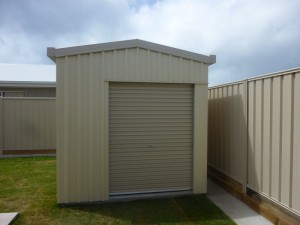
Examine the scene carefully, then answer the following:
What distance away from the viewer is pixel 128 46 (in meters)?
5.34

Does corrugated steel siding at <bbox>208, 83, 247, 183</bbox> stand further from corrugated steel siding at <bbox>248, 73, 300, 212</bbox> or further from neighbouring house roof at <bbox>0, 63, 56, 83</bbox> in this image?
neighbouring house roof at <bbox>0, 63, 56, 83</bbox>

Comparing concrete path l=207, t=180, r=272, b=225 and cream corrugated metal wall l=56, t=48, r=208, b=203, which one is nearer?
concrete path l=207, t=180, r=272, b=225

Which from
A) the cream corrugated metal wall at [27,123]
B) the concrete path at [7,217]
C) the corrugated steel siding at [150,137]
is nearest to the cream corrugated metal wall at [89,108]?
the corrugated steel siding at [150,137]

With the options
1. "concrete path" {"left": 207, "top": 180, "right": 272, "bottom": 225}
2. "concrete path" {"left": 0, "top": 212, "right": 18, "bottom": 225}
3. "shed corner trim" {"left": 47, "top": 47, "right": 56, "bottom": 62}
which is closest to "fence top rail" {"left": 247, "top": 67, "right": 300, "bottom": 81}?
"concrete path" {"left": 207, "top": 180, "right": 272, "bottom": 225}

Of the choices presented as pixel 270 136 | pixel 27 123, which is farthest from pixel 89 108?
pixel 27 123

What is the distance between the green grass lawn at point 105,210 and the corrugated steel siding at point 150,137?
451 mm

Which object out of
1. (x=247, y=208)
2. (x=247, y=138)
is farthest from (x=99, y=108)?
(x=247, y=208)

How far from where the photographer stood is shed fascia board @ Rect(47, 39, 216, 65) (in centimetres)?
511

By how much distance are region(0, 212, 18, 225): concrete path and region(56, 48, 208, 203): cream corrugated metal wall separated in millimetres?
820

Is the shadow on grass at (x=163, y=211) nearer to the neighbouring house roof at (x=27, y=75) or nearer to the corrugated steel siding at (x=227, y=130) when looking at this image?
the corrugated steel siding at (x=227, y=130)

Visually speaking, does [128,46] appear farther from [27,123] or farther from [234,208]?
[27,123]

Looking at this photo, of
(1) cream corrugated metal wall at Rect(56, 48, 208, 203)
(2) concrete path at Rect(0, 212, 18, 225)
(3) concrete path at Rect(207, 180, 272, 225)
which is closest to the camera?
(2) concrete path at Rect(0, 212, 18, 225)

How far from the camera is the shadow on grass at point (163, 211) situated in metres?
4.58

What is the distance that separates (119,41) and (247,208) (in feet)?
12.6
